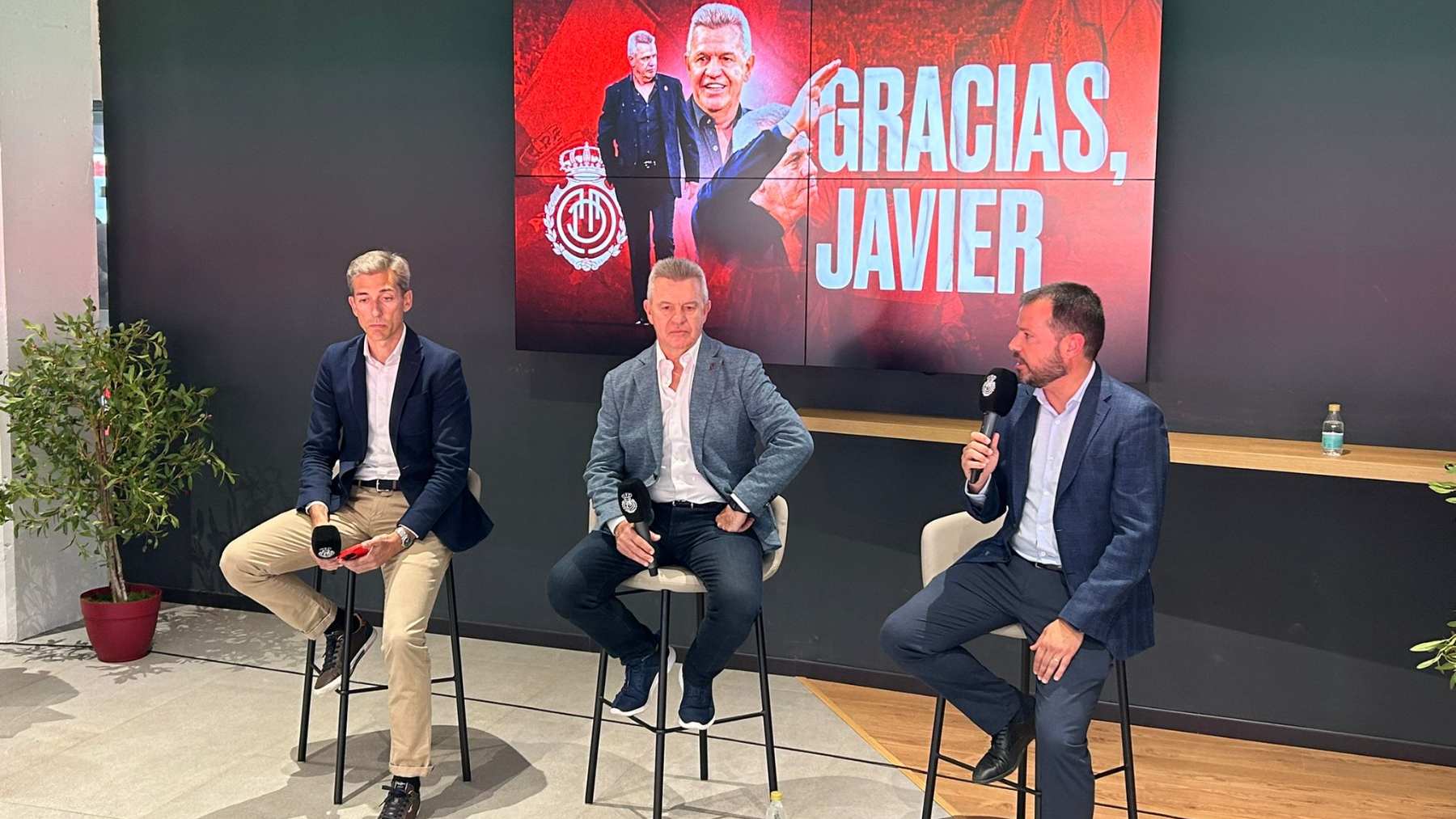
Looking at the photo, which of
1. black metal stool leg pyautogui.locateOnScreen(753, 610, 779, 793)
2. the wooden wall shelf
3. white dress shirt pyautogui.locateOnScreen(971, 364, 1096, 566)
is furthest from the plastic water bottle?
black metal stool leg pyautogui.locateOnScreen(753, 610, 779, 793)

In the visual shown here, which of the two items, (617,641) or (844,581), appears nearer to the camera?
(617,641)

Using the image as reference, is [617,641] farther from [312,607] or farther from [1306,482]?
[1306,482]

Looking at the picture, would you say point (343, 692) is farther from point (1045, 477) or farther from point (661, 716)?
point (1045, 477)

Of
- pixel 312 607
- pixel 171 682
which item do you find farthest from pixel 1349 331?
pixel 171 682

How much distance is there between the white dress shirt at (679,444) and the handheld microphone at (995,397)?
2.86 feet

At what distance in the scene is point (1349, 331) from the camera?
4184 mm

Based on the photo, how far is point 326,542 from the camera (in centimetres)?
367

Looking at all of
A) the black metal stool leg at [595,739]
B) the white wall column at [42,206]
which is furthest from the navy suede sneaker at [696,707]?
the white wall column at [42,206]

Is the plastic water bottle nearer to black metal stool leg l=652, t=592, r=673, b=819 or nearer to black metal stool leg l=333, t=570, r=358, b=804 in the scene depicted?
black metal stool leg l=652, t=592, r=673, b=819

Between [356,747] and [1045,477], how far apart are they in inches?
90.2

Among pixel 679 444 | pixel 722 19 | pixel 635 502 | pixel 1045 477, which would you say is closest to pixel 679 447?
pixel 679 444

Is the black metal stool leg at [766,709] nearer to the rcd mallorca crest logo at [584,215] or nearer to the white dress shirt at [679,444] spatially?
the white dress shirt at [679,444]

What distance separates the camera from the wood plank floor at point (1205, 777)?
154 inches

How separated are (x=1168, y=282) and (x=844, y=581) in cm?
152
